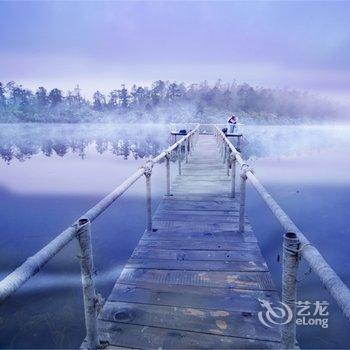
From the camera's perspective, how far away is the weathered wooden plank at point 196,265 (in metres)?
4.33

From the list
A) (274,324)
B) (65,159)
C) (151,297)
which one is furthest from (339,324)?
(65,159)

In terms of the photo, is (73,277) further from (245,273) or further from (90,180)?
(90,180)

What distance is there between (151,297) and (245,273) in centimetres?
131

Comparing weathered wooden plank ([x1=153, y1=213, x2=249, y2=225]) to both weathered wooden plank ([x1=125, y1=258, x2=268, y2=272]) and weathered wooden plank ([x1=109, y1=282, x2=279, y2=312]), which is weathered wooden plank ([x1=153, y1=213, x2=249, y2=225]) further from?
weathered wooden plank ([x1=109, y1=282, x2=279, y2=312])

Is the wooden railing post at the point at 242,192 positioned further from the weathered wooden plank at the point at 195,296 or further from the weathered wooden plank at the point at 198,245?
the weathered wooden plank at the point at 195,296

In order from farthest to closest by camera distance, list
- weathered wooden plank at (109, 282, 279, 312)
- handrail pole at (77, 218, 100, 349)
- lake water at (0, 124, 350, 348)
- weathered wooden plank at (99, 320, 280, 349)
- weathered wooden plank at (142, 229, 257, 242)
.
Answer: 1. lake water at (0, 124, 350, 348)
2. weathered wooden plank at (142, 229, 257, 242)
3. weathered wooden plank at (109, 282, 279, 312)
4. weathered wooden plank at (99, 320, 280, 349)
5. handrail pole at (77, 218, 100, 349)

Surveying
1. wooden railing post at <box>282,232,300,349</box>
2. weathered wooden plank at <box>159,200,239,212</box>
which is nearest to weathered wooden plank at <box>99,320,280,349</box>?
wooden railing post at <box>282,232,300,349</box>

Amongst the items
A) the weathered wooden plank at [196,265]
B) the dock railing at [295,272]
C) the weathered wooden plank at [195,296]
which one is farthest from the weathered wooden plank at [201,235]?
the dock railing at [295,272]

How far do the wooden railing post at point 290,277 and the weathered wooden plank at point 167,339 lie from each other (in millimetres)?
522

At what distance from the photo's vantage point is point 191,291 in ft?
12.5

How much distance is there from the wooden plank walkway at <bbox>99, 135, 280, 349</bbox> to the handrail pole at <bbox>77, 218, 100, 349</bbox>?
450 millimetres

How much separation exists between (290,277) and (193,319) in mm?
1402

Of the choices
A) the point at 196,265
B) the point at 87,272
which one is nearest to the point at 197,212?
the point at 196,265

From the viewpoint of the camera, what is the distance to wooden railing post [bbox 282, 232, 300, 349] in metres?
2.23
